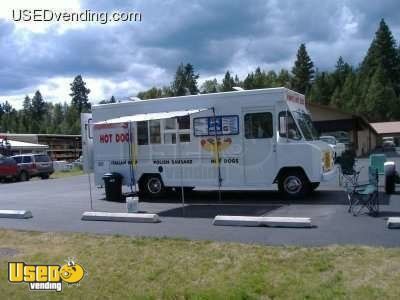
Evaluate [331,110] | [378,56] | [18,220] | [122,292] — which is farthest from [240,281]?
[378,56]

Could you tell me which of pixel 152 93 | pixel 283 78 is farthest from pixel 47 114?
pixel 283 78

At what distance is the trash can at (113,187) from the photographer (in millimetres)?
14859

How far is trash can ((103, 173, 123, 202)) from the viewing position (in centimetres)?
1486

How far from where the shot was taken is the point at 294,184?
517 inches

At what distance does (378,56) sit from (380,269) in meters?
103

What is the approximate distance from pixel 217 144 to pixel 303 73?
4014 inches

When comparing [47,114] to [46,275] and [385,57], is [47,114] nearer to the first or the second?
[385,57]

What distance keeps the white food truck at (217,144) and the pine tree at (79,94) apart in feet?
430

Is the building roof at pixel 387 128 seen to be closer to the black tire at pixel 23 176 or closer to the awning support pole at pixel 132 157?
the black tire at pixel 23 176

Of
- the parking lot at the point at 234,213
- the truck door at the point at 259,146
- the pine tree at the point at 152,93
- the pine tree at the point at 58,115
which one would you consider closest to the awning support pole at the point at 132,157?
the parking lot at the point at 234,213

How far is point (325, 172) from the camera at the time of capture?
13141 mm

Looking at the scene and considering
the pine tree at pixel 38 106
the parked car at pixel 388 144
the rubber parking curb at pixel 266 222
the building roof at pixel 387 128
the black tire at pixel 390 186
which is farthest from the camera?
the pine tree at pixel 38 106

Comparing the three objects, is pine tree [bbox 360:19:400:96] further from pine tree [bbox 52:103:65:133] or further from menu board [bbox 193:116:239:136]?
menu board [bbox 193:116:239:136]

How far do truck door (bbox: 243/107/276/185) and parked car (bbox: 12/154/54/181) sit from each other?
2002cm
